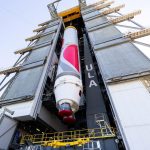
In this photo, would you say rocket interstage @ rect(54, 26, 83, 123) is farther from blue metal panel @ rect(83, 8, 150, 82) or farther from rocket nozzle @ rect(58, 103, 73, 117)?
blue metal panel @ rect(83, 8, 150, 82)

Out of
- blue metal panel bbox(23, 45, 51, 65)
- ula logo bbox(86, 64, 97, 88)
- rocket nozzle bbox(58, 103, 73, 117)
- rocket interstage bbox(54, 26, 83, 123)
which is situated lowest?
rocket nozzle bbox(58, 103, 73, 117)

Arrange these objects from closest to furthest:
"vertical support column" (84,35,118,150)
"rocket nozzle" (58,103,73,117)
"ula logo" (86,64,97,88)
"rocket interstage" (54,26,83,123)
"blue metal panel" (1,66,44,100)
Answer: "vertical support column" (84,35,118,150), "rocket nozzle" (58,103,73,117), "rocket interstage" (54,26,83,123), "blue metal panel" (1,66,44,100), "ula logo" (86,64,97,88)

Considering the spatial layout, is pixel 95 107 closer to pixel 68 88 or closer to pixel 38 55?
pixel 68 88

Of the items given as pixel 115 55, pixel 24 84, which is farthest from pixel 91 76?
pixel 24 84

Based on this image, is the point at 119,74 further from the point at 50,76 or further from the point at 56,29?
the point at 56,29

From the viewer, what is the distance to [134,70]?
10.6 m

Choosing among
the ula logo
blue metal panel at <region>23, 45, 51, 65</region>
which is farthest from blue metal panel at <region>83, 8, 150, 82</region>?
blue metal panel at <region>23, 45, 51, 65</region>

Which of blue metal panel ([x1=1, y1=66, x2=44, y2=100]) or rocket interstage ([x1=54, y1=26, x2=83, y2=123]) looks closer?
rocket interstage ([x1=54, y1=26, x2=83, y2=123])

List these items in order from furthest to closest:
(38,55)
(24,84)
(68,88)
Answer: (38,55), (24,84), (68,88)

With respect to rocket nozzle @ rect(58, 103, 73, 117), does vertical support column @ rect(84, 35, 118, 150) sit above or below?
above

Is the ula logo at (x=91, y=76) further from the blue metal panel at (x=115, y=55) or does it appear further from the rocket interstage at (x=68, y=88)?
the rocket interstage at (x=68, y=88)

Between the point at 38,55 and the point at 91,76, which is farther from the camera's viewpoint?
the point at 38,55

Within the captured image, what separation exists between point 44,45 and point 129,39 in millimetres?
9086

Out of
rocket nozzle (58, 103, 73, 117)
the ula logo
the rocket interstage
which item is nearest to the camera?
rocket nozzle (58, 103, 73, 117)
